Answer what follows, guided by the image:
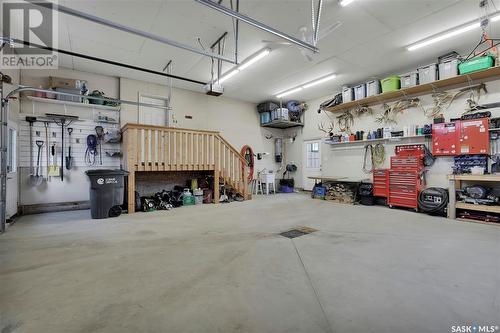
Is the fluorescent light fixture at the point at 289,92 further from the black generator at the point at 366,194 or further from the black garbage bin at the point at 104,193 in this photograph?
the black garbage bin at the point at 104,193

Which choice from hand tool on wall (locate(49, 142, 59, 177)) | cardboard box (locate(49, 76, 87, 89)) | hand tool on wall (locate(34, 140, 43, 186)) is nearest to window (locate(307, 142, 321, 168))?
cardboard box (locate(49, 76, 87, 89))

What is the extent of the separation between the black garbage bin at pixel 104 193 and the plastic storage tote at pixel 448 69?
784 centimetres

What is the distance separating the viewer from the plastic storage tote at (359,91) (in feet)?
23.2

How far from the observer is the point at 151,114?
297 inches

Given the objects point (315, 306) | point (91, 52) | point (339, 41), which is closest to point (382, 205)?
point (339, 41)

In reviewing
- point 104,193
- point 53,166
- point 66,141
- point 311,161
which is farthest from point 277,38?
point 53,166

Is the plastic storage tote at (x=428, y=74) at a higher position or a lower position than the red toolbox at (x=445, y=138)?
higher

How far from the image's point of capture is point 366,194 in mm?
6695

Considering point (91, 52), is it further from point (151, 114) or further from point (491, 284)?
point (491, 284)

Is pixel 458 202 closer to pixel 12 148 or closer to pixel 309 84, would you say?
pixel 309 84

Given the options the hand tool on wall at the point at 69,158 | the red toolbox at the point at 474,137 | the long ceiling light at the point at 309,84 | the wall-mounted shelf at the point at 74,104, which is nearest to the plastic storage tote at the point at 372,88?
the long ceiling light at the point at 309,84

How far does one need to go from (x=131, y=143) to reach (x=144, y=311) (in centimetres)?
495

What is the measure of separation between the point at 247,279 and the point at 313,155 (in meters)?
7.90

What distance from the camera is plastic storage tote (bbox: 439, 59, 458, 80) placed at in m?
5.31
